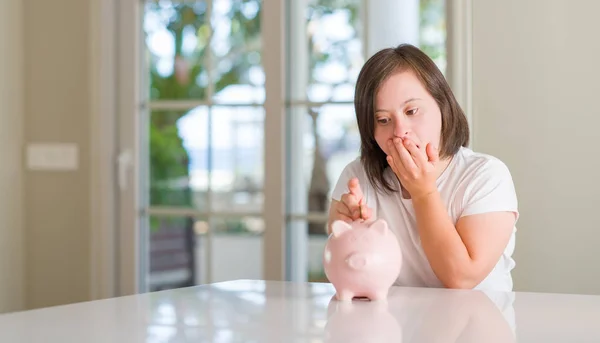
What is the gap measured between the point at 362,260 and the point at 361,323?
21cm

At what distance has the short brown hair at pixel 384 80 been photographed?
5.54 feet

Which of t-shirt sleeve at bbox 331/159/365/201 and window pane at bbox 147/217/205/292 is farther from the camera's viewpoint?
window pane at bbox 147/217/205/292

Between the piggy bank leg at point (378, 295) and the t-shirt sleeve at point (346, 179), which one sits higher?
the t-shirt sleeve at point (346, 179)

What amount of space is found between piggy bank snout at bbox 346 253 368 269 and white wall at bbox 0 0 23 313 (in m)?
2.51

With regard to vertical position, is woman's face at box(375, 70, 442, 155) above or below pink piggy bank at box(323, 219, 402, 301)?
above

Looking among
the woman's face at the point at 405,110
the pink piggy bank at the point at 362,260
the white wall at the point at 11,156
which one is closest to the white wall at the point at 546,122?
the woman's face at the point at 405,110

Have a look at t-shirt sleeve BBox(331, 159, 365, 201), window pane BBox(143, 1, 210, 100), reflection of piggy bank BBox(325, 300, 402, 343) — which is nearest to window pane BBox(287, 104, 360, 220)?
window pane BBox(143, 1, 210, 100)

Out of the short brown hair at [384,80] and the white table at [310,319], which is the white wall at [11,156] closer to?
the short brown hair at [384,80]

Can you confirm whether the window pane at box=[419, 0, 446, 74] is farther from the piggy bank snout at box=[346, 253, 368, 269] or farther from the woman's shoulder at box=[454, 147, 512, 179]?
the piggy bank snout at box=[346, 253, 368, 269]

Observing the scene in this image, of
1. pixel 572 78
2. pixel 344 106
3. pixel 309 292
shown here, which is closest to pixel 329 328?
pixel 309 292

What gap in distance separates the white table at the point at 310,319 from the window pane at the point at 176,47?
2034mm

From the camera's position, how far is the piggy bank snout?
4.28ft

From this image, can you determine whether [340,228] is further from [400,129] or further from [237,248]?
[237,248]

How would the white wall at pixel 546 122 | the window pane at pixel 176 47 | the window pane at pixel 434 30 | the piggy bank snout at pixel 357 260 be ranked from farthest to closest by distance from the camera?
the window pane at pixel 176 47, the window pane at pixel 434 30, the white wall at pixel 546 122, the piggy bank snout at pixel 357 260
